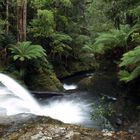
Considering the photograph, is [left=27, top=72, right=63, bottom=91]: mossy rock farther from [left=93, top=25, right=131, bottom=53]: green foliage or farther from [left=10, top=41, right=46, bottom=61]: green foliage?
[left=93, top=25, right=131, bottom=53]: green foliage

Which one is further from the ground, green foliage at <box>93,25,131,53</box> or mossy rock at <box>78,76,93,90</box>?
green foliage at <box>93,25,131,53</box>

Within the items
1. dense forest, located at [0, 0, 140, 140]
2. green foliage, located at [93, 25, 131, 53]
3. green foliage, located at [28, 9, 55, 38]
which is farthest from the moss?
green foliage, located at [93, 25, 131, 53]

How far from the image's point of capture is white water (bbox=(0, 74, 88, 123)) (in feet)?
34.0

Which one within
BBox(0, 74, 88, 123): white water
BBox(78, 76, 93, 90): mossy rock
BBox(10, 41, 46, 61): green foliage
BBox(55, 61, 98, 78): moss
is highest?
BBox(10, 41, 46, 61): green foliage

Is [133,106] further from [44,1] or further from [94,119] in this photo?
[44,1]

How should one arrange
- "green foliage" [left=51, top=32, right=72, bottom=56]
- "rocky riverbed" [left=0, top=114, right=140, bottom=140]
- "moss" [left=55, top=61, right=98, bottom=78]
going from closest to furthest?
1. "rocky riverbed" [left=0, top=114, right=140, bottom=140]
2. "green foliage" [left=51, top=32, right=72, bottom=56]
3. "moss" [left=55, top=61, right=98, bottom=78]

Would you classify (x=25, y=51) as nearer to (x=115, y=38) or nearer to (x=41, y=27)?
(x=41, y=27)

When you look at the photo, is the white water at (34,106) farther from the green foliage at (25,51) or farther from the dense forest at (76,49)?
the green foliage at (25,51)

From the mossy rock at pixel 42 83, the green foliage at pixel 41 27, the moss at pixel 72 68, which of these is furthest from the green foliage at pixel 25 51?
the moss at pixel 72 68

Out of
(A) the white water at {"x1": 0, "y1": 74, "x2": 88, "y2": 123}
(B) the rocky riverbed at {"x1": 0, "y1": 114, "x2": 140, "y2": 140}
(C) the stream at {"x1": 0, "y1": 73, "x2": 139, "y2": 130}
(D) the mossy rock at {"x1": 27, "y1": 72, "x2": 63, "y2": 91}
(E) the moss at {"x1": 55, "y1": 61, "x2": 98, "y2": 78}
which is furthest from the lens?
(E) the moss at {"x1": 55, "y1": 61, "x2": 98, "y2": 78}

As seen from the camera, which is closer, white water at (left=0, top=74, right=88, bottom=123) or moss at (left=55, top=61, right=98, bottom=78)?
white water at (left=0, top=74, right=88, bottom=123)

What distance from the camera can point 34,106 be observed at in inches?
495


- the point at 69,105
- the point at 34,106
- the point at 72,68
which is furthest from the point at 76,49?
the point at 34,106

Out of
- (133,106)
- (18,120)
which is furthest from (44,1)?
(18,120)
